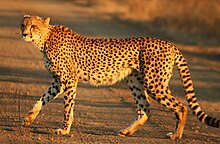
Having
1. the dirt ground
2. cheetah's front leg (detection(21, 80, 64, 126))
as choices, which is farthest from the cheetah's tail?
cheetah's front leg (detection(21, 80, 64, 126))

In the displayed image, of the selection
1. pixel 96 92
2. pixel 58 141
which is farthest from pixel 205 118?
pixel 96 92

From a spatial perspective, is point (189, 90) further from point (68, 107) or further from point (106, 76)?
point (68, 107)

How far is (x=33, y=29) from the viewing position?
9.11 metres

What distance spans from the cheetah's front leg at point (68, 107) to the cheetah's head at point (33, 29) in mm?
783

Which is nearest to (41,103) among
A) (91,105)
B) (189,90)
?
(91,105)

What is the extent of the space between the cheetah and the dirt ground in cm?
28

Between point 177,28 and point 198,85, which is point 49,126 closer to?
point 198,85

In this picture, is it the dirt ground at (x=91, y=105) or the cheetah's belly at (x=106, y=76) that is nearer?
the dirt ground at (x=91, y=105)

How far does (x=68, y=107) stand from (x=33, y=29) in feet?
3.89

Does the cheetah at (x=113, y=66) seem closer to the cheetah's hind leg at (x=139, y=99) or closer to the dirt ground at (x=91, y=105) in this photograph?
Answer: the cheetah's hind leg at (x=139, y=99)

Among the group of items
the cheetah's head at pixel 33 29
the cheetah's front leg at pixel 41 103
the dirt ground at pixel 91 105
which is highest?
the cheetah's head at pixel 33 29

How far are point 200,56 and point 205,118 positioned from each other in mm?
9067

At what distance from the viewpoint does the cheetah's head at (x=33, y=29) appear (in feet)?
29.7

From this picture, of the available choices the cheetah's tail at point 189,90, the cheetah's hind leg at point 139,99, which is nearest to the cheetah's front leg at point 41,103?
the cheetah's hind leg at point 139,99
